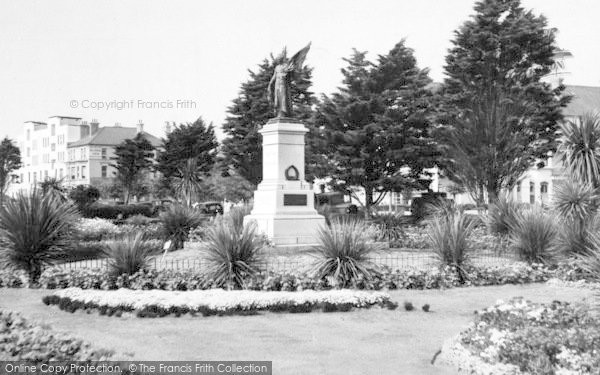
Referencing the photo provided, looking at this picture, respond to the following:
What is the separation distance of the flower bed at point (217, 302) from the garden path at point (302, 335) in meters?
0.22

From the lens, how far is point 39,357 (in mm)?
5965

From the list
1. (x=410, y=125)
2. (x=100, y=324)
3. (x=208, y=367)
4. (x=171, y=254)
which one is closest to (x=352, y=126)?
(x=410, y=125)

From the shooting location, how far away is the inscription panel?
61.5 feet

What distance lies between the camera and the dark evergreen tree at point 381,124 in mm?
35656

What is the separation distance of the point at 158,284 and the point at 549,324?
715cm

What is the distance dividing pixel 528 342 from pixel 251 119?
40.9 metres

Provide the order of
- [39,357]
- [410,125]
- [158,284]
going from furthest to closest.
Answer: [410,125], [158,284], [39,357]

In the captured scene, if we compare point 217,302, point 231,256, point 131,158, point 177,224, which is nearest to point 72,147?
point 131,158

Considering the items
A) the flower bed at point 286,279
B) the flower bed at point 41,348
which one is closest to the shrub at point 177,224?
the flower bed at point 286,279

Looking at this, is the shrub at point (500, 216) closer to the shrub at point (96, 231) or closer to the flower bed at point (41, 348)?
the shrub at point (96, 231)

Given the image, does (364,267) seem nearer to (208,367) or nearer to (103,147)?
(208,367)

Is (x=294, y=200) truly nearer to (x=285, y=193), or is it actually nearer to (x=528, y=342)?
(x=285, y=193)

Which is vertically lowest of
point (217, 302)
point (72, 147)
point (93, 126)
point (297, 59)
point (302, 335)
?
point (302, 335)

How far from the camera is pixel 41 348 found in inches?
248
